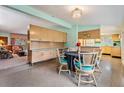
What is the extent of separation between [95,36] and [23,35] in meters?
8.74

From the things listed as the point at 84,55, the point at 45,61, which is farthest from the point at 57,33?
the point at 84,55

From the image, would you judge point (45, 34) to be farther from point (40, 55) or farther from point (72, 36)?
point (72, 36)

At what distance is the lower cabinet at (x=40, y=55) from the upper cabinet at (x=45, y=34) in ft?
2.40

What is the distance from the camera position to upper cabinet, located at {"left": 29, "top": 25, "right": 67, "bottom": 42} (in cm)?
532

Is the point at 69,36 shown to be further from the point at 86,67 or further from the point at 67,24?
the point at 86,67

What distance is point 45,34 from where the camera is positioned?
6141mm

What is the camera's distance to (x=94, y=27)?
6848 mm

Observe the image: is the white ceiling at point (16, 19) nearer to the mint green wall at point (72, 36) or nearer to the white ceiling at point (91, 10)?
the white ceiling at point (91, 10)

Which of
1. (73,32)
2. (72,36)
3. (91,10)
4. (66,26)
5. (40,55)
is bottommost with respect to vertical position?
(40,55)

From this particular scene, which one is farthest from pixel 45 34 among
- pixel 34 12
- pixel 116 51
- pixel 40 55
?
pixel 116 51

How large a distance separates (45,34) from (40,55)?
1.27 meters

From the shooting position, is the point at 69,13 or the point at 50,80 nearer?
the point at 50,80

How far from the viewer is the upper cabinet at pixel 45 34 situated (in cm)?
532

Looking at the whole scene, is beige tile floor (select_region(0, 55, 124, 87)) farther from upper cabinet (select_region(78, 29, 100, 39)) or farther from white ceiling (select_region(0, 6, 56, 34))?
upper cabinet (select_region(78, 29, 100, 39))
